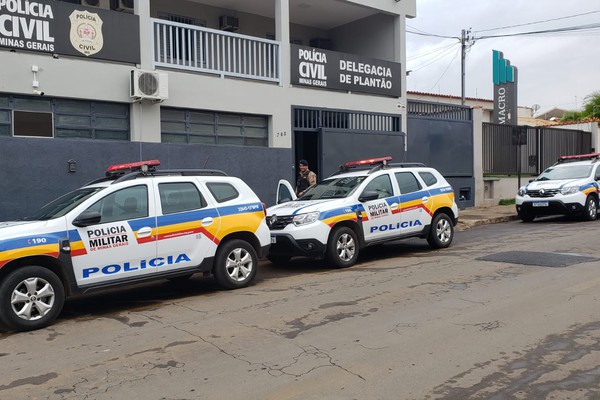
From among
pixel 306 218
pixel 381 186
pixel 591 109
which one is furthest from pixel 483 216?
pixel 591 109

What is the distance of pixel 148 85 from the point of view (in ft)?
39.0

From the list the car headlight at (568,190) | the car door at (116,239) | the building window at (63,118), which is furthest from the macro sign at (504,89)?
the car door at (116,239)

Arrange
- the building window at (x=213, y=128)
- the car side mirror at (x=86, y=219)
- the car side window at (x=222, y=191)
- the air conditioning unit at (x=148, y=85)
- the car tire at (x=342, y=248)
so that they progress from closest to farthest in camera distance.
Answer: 1. the car side mirror at (x=86, y=219)
2. the car side window at (x=222, y=191)
3. the car tire at (x=342, y=248)
4. the air conditioning unit at (x=148, y=85)
5. the building window at (x=213, y=128)

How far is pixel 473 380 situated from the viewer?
4.42 m

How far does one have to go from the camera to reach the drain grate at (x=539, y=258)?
9267 mm

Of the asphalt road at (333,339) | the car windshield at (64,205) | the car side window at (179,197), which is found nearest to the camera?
the asphalt road at (333,339)

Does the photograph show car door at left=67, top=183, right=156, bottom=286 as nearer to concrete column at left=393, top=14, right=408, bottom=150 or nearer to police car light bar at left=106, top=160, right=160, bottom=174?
police car light bar at left=106, top=160, right=160, bottom=174

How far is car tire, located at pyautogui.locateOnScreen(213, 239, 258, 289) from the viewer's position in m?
7.95

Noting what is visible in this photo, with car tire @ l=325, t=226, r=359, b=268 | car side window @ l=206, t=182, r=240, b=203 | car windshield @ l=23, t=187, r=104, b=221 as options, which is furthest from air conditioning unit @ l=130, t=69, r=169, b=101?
car tire @ l=325, t=226, r=359, b=268

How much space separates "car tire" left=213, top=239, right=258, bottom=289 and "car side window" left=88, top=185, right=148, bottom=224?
49.5 inches

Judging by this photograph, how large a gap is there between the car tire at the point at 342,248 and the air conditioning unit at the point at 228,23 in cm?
894

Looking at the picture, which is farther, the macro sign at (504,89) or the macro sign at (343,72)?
the macro sign at (504,89)

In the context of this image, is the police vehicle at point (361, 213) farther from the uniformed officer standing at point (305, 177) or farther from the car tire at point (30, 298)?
the car tire at point (30, 298)

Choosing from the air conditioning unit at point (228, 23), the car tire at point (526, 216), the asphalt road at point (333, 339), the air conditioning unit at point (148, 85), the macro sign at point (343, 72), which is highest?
the air conditioning unit at point (228, 23)
